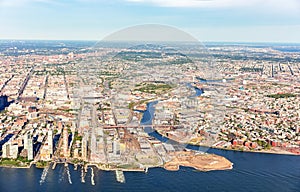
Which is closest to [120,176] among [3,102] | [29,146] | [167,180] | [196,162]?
[167,180]

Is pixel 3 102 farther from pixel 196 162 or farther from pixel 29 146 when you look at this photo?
pixel 196 162

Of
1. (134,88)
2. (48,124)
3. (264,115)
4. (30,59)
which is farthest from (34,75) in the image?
(134,88)

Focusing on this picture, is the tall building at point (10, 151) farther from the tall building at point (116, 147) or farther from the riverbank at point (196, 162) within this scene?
the riverbank at point (196, 162)

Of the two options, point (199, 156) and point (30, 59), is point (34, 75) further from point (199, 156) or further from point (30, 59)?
point (199, 156)

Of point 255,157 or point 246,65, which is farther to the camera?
point 246,65

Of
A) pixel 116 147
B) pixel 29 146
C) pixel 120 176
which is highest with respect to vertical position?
pixel 116 147

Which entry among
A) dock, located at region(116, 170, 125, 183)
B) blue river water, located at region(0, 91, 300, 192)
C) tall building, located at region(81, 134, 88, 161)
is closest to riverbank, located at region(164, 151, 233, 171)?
blue river water, located at region(0, 91, 300, 192)

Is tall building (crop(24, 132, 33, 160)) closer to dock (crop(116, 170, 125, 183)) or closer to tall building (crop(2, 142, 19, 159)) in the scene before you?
tall building (crop(2, 142, 19, 159))

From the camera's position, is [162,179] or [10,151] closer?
[162,179]
